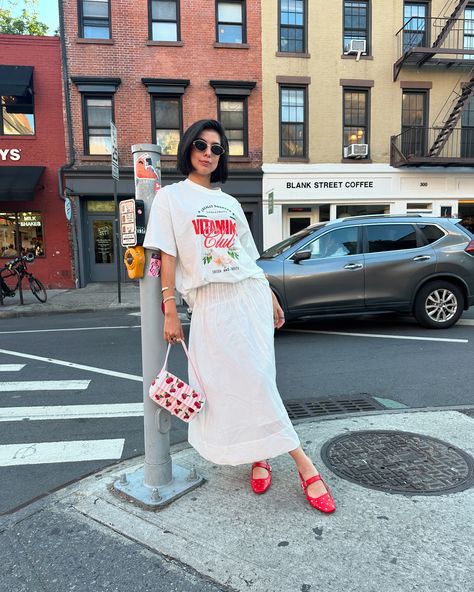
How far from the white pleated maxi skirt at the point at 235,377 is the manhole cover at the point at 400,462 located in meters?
0.65

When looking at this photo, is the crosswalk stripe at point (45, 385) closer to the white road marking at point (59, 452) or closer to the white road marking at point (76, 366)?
the white road marking at point (76, 366)

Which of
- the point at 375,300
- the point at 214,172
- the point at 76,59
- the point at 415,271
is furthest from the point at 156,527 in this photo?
the point at 76,59

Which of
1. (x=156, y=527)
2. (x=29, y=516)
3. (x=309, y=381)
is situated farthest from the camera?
(x=309, y=381)

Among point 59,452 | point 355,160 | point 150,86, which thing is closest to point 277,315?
point 59,452

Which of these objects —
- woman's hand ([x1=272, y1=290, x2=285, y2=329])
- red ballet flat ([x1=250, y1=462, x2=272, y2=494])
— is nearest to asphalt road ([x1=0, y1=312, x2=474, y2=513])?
red ballet flat ([x1=250, y1=462, x2=272, y2=494])

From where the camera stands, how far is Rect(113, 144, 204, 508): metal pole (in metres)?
2.52

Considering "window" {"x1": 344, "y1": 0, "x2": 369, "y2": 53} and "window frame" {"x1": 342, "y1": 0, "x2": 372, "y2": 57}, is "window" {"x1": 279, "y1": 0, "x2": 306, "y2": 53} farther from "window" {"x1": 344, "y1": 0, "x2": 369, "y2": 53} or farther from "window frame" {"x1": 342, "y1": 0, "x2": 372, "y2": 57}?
"window" {"x1": 344, "y1": 0, "x2": 369, "y2": 53}

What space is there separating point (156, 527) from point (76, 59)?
15.1 meters

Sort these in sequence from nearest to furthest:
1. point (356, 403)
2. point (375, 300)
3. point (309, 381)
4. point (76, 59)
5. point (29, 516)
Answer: point (29, 516) → point (356, 403) → point (309, 381) → point (375, 300) → point (76, 59)

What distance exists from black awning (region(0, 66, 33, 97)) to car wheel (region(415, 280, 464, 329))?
12713mm

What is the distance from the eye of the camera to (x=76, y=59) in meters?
14.0

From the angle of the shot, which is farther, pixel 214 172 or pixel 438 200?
pixel 438 200

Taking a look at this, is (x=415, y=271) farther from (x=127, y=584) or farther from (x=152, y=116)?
(x=152, y=116)

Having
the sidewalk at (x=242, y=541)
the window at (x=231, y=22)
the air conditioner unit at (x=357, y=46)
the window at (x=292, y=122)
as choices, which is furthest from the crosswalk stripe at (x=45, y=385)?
the air conditioner unit at (x=357, y=46)
